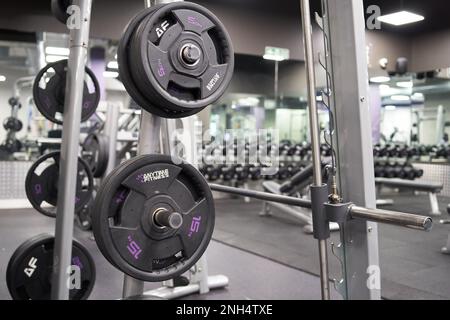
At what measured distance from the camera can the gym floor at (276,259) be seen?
7.47ft

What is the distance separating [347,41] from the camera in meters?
0.98

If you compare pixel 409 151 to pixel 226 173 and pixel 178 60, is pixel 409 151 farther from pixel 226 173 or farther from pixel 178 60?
pixel 178 60

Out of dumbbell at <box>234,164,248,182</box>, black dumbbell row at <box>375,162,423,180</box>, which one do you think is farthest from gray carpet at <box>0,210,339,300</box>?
black dumbbell row at <box>375,162,423,180</box>

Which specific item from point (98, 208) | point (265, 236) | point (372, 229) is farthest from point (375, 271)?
point (265, 236)

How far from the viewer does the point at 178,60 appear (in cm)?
83

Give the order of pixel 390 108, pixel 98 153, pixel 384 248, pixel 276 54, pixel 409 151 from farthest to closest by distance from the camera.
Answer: pixel 390 108
pixel 409 151
pixel 276 54
pixel 384 248
pixel 98 153

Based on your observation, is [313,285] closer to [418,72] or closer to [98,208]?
[98,208]

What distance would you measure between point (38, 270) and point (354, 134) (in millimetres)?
1056

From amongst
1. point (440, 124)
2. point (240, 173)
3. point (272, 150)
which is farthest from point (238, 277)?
point (440, 124)

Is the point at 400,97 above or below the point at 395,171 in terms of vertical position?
above

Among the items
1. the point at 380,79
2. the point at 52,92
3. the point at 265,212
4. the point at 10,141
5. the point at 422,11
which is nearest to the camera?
the point at 52,92

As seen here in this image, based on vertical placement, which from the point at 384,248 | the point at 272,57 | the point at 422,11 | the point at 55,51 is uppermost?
the point at 422,11

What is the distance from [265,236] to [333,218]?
9.64ft

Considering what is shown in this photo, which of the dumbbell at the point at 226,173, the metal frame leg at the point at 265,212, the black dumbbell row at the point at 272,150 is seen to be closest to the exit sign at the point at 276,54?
the black dumbbell row at the point at 272,150
